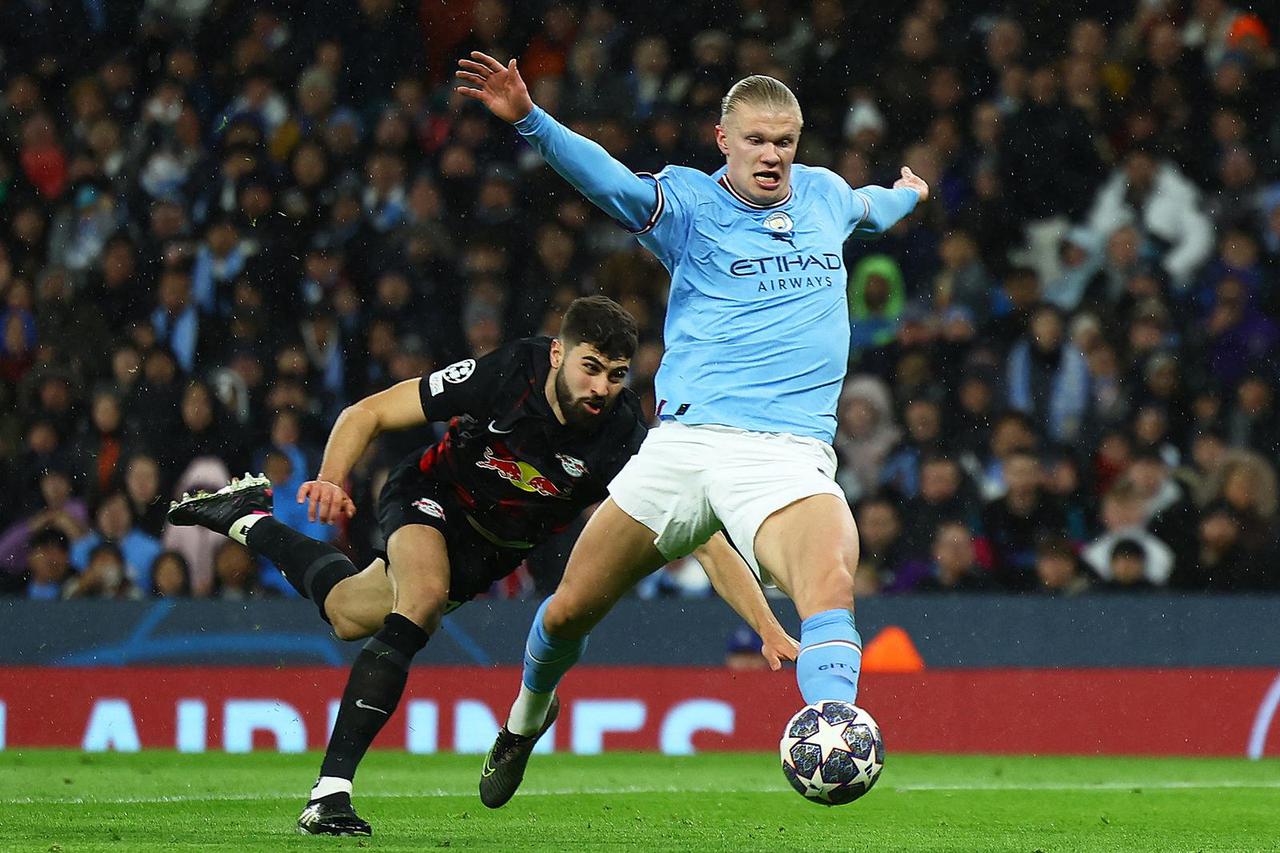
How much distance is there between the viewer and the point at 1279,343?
39.8 feet

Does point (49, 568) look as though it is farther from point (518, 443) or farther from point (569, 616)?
point (569, 616)

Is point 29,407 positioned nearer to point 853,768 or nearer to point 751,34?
point 751,34

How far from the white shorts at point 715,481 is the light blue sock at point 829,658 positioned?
406mm

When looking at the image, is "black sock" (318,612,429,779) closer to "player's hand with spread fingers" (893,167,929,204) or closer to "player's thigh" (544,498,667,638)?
"player's thigh" (544,498,667,638)

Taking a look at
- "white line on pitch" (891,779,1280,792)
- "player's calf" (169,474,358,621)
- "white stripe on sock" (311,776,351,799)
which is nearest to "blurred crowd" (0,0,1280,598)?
"white line on pitch" (891,779,1280,792)

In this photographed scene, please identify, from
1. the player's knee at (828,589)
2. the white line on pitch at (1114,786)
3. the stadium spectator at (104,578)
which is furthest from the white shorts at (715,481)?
the stadium spectator at (104,578)

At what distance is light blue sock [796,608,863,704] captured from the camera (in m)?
5.12

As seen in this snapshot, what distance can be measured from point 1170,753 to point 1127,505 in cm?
137

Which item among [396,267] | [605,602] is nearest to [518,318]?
[396,267]

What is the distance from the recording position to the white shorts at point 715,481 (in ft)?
18.3

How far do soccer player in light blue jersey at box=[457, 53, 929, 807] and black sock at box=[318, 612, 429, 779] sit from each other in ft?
2.73

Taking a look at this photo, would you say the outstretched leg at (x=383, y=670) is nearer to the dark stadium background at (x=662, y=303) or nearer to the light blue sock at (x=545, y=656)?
the light blue sock at (x=545, y=656)

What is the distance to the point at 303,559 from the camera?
7602mm

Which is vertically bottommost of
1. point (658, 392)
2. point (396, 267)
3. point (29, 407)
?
point (658, 392)
